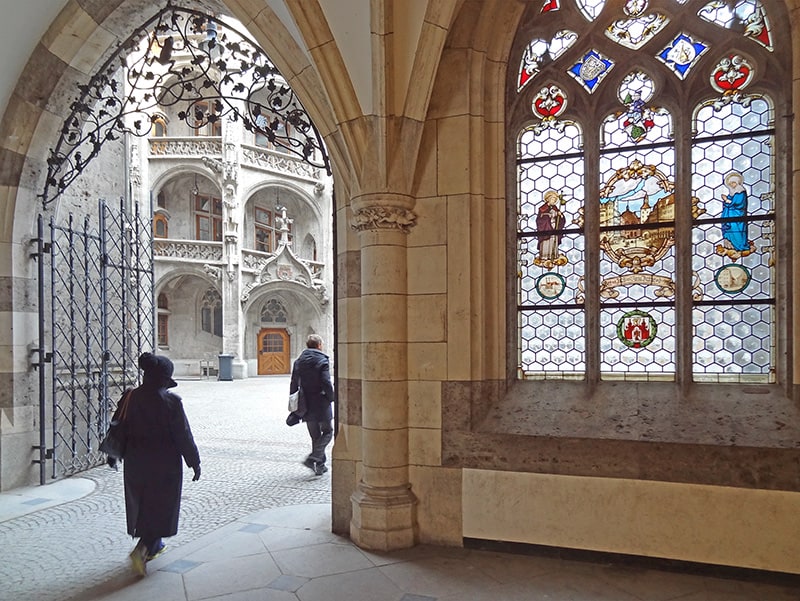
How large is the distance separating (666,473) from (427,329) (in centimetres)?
159

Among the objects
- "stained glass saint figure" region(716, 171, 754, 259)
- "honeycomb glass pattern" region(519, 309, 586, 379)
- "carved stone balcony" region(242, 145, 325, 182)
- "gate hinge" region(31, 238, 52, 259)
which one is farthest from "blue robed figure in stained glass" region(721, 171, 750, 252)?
"carved stone balcony" region(242, 145, 325, 182)

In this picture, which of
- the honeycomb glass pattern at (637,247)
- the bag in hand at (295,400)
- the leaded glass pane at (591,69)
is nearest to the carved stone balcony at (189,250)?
the bag in hand at (295,400)

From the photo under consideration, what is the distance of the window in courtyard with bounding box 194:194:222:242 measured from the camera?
20.6 meters

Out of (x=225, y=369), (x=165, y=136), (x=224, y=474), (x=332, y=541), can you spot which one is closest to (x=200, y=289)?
(x=225, y=369)

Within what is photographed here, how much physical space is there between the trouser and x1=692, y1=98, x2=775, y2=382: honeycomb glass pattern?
11.9 feet

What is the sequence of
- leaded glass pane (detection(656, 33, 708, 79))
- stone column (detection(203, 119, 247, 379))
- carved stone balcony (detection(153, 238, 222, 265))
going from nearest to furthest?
1. leaded glass pane (detection(656, 33, 708, 79))
2. stone column (detection(203, 119, 247, 379))
3. carved stone balcony (detection(153, 238, 222, 265))

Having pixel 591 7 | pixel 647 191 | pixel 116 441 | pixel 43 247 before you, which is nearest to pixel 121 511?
pixel 116 441

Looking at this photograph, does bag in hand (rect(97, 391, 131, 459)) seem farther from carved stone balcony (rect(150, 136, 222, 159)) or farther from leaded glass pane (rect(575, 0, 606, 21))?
carved stone balcony (rect(150, 136, 222, 159))

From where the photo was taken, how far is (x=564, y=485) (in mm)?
3330

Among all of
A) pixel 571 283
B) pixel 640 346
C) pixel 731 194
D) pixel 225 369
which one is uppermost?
pixel 731 194

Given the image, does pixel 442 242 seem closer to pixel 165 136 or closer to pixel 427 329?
pixel 427 329

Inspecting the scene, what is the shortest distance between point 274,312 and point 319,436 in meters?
16.0

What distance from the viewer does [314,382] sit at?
226 inches

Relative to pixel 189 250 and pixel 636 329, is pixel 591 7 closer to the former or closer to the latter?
pixel 636 329
